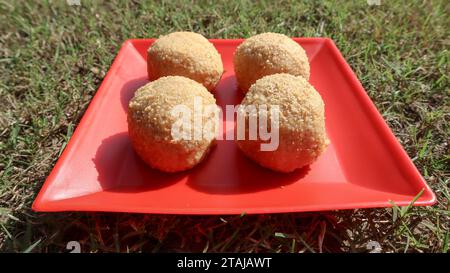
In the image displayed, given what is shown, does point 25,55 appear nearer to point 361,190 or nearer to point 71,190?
point 71,190

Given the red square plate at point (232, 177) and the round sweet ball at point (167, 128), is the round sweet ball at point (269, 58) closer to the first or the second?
the red square plate at point (232, 177)

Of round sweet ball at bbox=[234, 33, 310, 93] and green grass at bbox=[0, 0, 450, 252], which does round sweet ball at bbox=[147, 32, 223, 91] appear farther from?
green grass at bbox=[0, 0, 450, 252]

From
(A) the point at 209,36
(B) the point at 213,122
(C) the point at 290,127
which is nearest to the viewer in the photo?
(C) the point at 290,127

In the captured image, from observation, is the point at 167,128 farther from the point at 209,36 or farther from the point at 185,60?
the point at 209,36

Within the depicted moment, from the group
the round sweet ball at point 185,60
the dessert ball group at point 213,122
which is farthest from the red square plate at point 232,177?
the round sweet ball at point 185,60

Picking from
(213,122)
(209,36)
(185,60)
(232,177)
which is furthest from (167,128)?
(209,36)
